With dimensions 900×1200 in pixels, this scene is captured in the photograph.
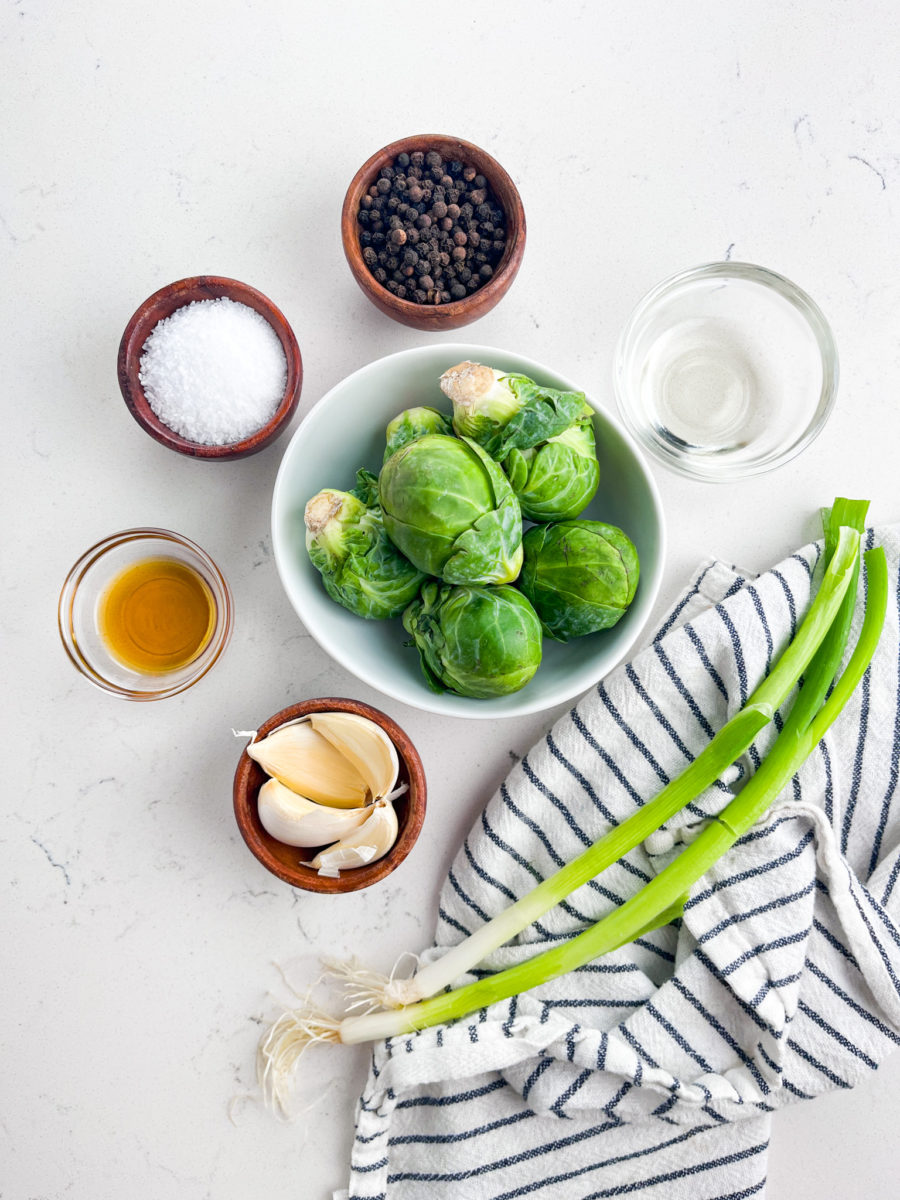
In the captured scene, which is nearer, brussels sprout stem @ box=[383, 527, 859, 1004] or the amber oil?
brussels sprout stem @ box=[383, 527, 859, 1004]

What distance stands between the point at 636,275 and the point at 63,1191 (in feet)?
5.17

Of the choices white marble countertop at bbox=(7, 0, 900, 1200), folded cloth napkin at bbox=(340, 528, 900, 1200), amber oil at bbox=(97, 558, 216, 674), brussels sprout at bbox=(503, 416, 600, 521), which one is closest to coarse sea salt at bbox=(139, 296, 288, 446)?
white marble countertop at bbox=(7, 0, 900, 1200)

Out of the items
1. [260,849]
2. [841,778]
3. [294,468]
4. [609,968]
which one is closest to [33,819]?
[260,849]

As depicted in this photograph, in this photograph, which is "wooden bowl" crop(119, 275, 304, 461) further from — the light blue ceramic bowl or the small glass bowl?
the small glass bowl

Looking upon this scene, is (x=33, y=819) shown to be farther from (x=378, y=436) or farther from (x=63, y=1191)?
(x=378, y=436)

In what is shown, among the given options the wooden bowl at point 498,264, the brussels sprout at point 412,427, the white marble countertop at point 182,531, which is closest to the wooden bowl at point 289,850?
the white marble countertop at point 182,531

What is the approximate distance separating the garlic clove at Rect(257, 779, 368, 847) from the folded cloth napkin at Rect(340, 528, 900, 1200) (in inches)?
8.0

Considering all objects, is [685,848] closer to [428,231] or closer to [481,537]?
[481,537]

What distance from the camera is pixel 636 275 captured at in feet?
4.22

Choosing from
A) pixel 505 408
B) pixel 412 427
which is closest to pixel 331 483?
pixel 412 427

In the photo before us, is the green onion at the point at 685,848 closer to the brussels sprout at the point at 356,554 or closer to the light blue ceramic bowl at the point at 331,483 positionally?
the light blue ceramic bowl at the point at 331,483

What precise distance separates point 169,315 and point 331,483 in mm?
308

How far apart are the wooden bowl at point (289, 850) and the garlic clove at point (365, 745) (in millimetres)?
14

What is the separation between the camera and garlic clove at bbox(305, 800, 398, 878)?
3.59 ft
